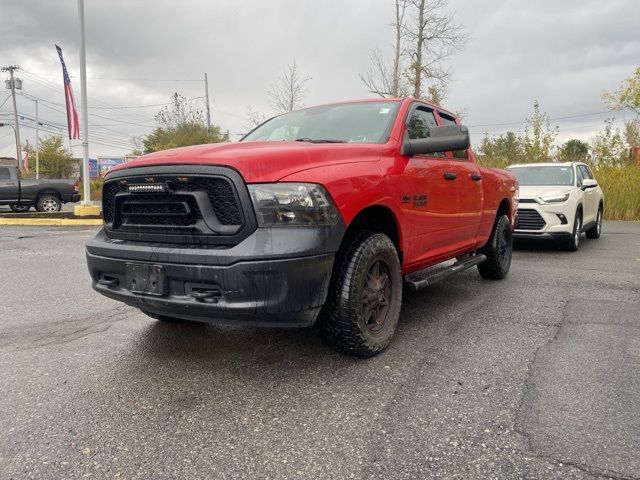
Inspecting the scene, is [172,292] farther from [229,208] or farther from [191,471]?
[191,471]

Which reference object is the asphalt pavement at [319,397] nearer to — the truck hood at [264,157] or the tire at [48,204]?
the truck hood at [264,157]

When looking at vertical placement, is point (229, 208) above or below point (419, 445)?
above

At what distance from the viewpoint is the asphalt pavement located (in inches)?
80.4

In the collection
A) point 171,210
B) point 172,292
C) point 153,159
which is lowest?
point 172,292

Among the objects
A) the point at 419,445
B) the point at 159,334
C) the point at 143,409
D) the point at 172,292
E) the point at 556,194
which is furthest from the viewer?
the point at 556,194

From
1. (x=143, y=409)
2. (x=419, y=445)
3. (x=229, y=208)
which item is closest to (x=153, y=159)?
(x=229, y=208)

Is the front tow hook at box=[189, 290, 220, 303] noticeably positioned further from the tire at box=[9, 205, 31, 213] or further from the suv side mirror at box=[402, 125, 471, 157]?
the tire at box=[9, 205, 31, 213]

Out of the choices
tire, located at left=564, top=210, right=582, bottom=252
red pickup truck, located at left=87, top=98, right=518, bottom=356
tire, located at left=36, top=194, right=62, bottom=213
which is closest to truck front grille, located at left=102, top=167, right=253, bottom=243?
red pickup truck, located at left=87, top=98, right=518, bottom=356

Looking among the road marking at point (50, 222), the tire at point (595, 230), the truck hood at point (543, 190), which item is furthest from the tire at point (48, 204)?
the tire at point (595, 230)

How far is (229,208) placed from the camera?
258 cm

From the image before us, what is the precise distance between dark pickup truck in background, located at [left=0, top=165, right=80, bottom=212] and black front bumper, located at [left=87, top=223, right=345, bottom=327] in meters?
16.2

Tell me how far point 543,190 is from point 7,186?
16.0m

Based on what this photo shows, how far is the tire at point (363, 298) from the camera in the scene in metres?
2.85

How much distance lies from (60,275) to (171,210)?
3.98 m
